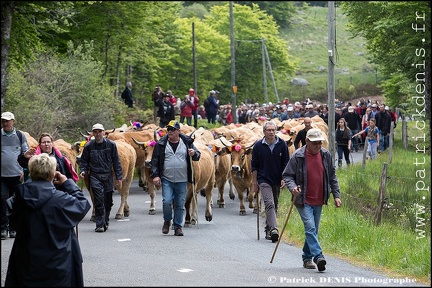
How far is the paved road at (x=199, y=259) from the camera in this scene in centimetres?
1162

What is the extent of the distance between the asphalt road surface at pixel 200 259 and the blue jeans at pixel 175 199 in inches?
15.0

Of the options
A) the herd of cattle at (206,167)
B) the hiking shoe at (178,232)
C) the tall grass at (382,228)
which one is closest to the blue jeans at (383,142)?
the herd of cattle at (206,167)

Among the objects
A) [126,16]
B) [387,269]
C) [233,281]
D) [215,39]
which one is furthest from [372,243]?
[215,39]

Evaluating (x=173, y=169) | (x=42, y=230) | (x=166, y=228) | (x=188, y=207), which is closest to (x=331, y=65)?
(x=188, y=207)

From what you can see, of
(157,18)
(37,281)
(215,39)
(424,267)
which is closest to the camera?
(37,281)

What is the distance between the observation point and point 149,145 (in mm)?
21656

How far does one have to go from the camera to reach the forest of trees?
2168 cm

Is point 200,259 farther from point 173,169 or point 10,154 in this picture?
point 10,154

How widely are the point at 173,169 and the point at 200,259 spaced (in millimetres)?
3352

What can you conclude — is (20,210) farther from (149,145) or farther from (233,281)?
(149,145)

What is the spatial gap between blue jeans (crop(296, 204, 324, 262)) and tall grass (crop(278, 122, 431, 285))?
3.49 ft

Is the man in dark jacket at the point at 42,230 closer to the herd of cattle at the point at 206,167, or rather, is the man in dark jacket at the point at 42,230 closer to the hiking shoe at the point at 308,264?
the hiking shoe at the point at 308,264

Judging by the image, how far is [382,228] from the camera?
16297 millimetres

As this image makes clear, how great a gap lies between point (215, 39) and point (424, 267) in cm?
6108
